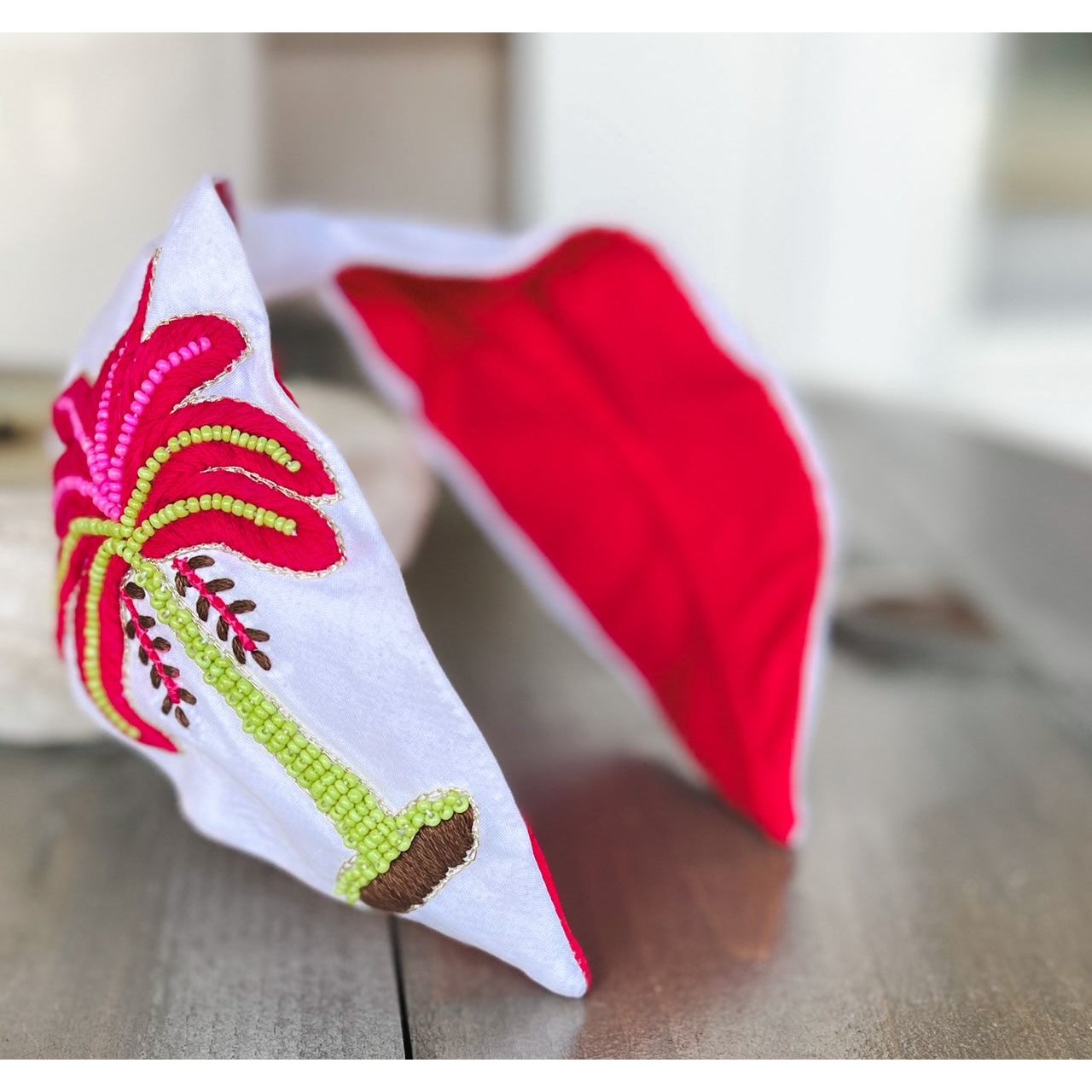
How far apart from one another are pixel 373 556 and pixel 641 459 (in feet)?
0.45

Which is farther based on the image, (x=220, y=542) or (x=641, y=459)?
(x=641, y=459)

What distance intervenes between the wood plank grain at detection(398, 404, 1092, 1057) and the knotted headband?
0.01m

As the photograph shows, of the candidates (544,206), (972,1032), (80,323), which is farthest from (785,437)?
(544,206)

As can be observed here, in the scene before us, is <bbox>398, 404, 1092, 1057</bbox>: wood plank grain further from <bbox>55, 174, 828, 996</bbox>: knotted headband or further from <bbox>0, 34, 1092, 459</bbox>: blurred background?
<bbox>0, 34, 1092, 459</bbox>: blurred background

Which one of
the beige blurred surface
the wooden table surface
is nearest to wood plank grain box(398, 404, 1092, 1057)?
the wooden table surface

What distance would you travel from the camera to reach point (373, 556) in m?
0.19

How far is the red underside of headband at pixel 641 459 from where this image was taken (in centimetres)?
30

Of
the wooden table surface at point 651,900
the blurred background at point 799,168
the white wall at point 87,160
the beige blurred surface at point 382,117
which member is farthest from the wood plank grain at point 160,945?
the beige blurred surface at point 382,117

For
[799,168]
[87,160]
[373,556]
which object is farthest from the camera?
[799,168]

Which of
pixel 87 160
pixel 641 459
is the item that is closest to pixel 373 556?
pixel 641 459

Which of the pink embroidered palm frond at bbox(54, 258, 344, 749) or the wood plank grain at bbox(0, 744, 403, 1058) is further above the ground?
the pink embroidered palm frond at bbox(54, 258, 344, 749)

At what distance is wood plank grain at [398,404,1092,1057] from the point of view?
0.20 metres

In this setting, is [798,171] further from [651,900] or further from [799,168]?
[651,900]

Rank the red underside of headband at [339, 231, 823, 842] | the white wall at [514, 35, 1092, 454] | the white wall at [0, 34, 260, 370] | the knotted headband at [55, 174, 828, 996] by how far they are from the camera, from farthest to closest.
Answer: the white wall at [514, 35, 1092, 454]
the white wall at [0, 34, 260, 370]
the red underside of headband at [339, 231, 823, 842]
the knotted headband at [55, 174, 828, 996]
